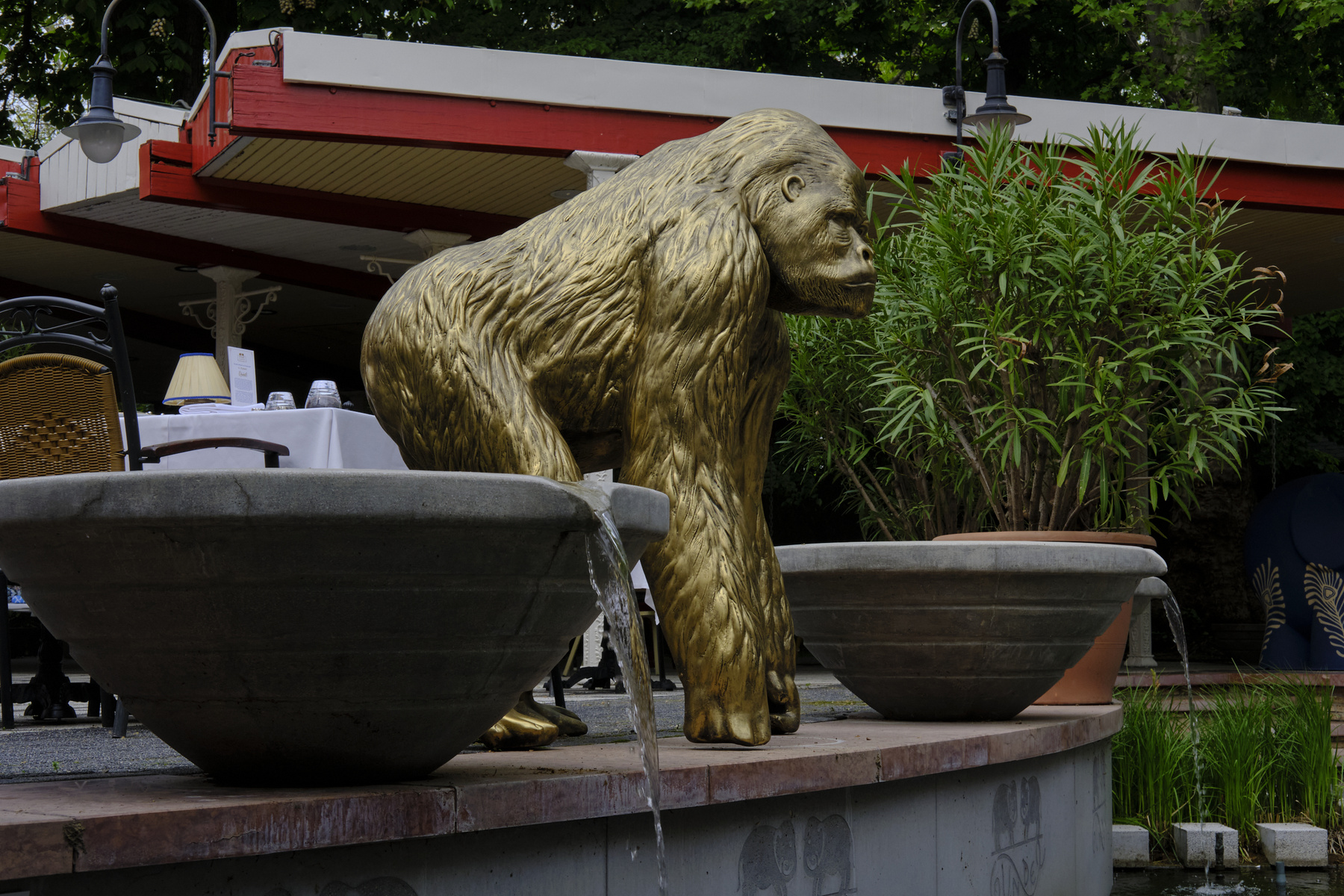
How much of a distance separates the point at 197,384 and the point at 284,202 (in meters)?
5.13

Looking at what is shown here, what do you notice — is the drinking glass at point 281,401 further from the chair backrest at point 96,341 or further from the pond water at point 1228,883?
the pond water at point 1228,883

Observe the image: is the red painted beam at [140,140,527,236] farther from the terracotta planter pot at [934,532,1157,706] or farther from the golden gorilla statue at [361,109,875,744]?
the golden gorilla statue at [361,109,875,744]

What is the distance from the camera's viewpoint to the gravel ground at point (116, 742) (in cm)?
210

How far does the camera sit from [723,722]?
2279 mm

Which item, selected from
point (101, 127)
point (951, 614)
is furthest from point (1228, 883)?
point (101, 127)

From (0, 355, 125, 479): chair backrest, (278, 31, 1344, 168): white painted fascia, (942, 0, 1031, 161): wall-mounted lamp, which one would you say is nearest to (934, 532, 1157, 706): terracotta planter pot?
(0, 355, 125, 479): chair backrest

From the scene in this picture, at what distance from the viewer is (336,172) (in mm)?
8938

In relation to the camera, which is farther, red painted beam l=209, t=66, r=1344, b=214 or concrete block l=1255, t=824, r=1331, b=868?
red painted beam l=209, t=66, r=1344, b=214

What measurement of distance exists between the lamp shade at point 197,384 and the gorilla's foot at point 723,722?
10.1ft

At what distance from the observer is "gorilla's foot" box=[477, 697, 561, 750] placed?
2.28m

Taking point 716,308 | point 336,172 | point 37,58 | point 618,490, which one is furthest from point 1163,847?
point 37,58

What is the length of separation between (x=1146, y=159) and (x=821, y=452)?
2928mm

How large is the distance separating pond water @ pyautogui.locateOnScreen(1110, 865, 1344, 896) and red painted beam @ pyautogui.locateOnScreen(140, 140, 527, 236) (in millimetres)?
6730

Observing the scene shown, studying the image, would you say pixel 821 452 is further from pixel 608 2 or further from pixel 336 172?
pixel 608 2
